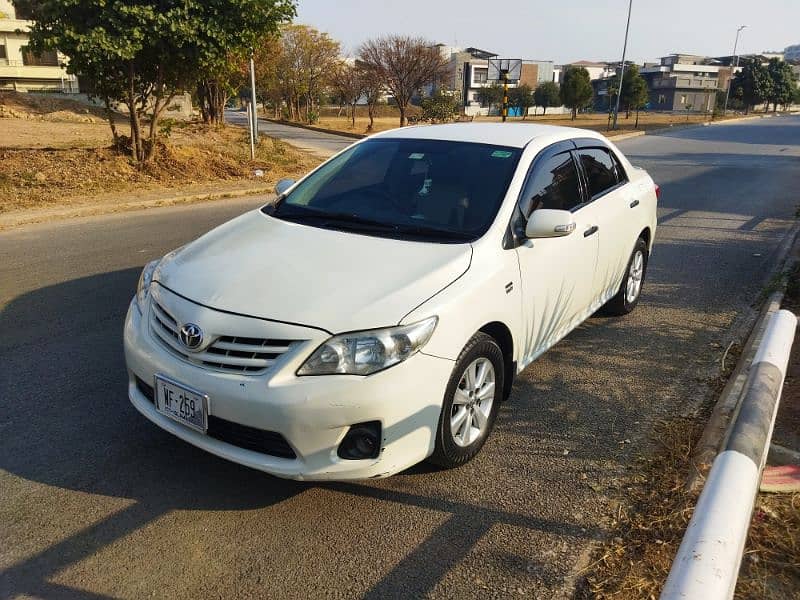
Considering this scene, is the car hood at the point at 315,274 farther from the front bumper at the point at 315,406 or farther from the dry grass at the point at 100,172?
the dry grass at the point at 100,172

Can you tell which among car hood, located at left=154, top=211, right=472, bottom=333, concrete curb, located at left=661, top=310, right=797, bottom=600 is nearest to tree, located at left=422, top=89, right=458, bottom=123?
car hood, located at left=154, top=211, right=472, bottom=333

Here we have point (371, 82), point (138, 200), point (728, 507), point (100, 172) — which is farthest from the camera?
point (371, 82)

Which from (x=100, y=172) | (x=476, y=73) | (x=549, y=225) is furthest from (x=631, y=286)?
(x=476, y=73)

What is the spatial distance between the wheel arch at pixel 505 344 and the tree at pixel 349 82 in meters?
40.6

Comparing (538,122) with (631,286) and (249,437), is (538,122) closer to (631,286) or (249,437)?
(631,286)

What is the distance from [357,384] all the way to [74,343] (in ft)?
10.1

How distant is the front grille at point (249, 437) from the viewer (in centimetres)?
280

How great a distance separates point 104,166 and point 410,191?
10434 mm

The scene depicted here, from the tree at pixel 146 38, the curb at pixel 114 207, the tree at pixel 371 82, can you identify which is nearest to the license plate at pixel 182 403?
the curb at pixel 114 207

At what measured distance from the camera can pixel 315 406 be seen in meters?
2.68

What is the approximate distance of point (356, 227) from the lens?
3727 mm

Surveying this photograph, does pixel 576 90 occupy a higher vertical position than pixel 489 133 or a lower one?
higher

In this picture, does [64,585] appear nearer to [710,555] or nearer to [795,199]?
[710,555]

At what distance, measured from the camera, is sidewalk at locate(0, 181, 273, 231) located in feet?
31.3
